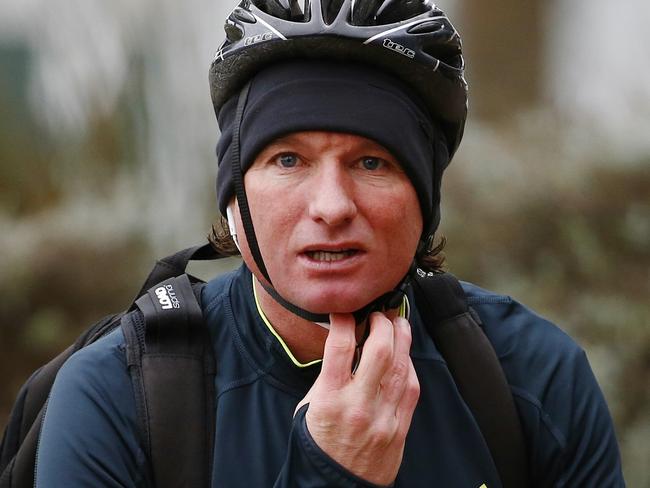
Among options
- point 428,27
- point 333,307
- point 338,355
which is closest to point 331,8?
point 428,27

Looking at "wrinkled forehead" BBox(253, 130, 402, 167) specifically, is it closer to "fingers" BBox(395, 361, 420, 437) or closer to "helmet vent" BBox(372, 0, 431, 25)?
"helmet vent" BBox(372, 0, 431, 25)

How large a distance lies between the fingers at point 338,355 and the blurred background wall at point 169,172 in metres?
4.40

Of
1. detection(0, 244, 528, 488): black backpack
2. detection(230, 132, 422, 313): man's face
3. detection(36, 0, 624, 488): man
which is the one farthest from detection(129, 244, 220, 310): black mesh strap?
detection(230, 132, 422, 313): man's face

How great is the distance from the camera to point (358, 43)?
3041 millimetres

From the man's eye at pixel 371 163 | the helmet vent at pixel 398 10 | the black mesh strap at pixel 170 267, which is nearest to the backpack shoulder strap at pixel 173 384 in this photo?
the black mesh strap at pixel 170 267

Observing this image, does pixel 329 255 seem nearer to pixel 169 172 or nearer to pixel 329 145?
pixel 329 145

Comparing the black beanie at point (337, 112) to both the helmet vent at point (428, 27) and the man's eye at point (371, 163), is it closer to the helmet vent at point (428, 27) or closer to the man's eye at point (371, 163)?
the man's eye at point (371, 163)

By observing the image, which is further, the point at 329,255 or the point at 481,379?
the point at 481,379

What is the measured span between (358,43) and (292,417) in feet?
3.15

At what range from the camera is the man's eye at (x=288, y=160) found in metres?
3.02

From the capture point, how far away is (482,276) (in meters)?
7.49

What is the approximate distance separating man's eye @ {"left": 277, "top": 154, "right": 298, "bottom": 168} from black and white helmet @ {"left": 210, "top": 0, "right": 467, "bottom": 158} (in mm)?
262

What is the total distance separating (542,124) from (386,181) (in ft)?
16.0

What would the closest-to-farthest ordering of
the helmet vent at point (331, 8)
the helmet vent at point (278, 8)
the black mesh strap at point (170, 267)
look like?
the helmet vent at point (331, 8) → the helmet vent at point (278, 8) → the black mesh strap at point (170, 267)
